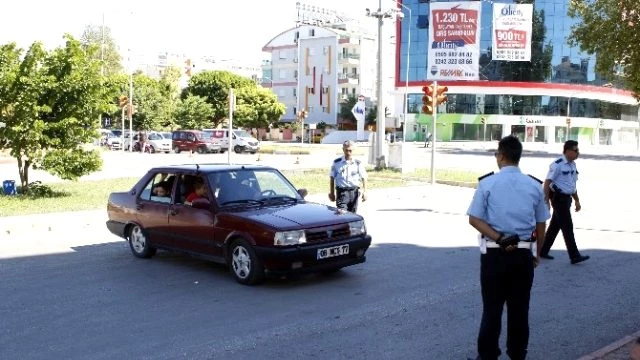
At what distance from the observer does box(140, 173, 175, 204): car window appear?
916cm

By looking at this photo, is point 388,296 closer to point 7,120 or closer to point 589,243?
point 589,243

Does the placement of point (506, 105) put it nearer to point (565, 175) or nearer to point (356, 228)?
point (565, 175)

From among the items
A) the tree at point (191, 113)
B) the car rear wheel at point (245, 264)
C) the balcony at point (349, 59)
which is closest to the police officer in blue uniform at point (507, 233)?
the car rear wheel at point (245, 264)

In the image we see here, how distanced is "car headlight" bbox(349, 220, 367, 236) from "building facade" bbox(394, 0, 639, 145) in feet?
234

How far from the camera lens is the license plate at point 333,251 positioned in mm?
7663

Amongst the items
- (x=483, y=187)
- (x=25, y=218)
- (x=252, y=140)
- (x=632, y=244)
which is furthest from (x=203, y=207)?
(x=252, y=140)

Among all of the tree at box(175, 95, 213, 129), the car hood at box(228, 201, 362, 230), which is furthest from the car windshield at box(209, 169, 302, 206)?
the tree at box(175, 95, 213, 129)

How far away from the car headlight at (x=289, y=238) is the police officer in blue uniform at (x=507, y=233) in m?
3.08

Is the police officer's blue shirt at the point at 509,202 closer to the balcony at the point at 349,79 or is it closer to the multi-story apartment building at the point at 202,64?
the balcony at the point at 349,79

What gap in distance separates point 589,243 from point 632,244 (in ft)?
2.16

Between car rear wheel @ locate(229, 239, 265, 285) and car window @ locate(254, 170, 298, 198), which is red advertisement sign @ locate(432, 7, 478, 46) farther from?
car rear wheel @ locate(229, 239, 265, 285)

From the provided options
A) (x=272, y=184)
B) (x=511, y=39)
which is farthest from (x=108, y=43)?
(x=272, y=184)

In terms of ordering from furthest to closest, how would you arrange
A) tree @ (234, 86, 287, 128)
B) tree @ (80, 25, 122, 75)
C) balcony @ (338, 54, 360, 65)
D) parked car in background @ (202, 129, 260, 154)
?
balcony @ (338, 54, 360, 65) → tree @ (80, 25, 122, 75) → tree @ (234, 86, 287, 128) → parked car in background @ (202, 129, 260, 154)

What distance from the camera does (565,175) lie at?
9.20 meters
